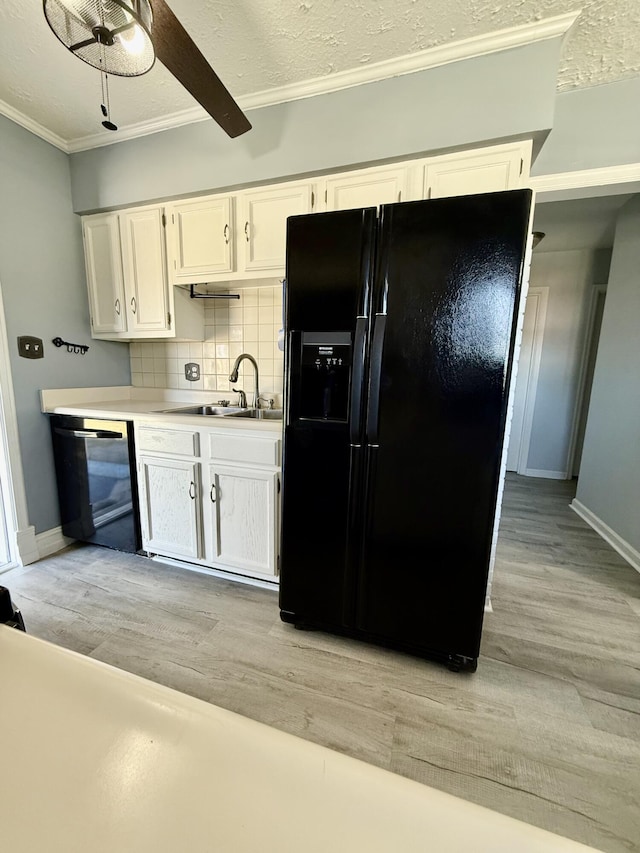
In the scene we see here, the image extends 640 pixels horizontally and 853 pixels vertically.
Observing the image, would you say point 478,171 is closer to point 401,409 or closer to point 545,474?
point 401,409

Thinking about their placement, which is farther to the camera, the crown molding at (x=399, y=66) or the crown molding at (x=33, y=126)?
the crown molding at (x=33, y=126)

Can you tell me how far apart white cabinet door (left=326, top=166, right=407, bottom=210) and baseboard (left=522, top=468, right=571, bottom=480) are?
383 centimetres

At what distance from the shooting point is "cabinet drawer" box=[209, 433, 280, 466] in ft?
6.08

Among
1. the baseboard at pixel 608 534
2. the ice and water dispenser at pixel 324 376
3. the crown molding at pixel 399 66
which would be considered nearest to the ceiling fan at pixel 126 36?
the crown molding at pixel 399 66

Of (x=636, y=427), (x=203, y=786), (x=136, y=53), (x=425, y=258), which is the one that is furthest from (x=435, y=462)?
(x=636, y=427)

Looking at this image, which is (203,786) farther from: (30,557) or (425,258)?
(30,557)

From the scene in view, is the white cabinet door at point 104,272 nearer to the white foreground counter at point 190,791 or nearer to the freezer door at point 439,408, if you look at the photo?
the freezer door at point 439,408

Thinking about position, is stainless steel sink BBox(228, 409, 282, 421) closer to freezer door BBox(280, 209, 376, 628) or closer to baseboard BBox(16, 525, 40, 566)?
freezer door BBox(280, 209, 376, 628)

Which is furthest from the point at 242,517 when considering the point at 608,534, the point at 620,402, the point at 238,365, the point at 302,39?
the point at 620,402

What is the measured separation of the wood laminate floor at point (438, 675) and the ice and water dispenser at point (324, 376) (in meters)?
1.10

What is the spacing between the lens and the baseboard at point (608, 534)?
2395mm

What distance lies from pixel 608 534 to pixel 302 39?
362 cm

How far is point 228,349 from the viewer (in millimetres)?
2580

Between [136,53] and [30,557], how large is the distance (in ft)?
8.67
